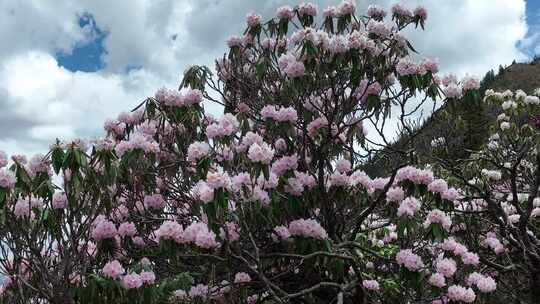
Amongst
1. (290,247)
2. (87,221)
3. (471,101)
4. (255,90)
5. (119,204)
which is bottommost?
(290,247)

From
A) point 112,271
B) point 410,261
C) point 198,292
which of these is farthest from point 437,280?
point 112,271

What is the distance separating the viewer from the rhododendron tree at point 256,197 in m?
3.84

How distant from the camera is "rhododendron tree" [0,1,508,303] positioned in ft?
12.6

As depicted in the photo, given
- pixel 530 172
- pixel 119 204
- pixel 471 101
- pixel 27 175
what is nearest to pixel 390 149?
pixel 471 101

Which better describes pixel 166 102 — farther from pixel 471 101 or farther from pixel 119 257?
pixel 471 101

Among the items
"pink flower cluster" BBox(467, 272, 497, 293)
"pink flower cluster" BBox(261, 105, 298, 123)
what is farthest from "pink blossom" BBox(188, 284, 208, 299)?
"pink flower cluster" BBox(467, 272, 497, 293)

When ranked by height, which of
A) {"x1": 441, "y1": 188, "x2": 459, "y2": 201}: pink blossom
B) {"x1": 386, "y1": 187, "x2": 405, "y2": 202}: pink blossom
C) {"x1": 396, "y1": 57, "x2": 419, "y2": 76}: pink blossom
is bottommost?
{"x1": 441, "y1": 188, "x2": 459, "y2": 201}: pink blossom

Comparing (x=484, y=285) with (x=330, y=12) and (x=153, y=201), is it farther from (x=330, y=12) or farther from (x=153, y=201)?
(x=153, y=201)

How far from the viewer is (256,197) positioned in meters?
3.84

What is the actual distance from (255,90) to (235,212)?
89.4 inches

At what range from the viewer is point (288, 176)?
4172 mm

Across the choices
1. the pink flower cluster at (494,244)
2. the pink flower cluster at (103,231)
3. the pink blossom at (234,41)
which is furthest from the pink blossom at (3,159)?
the pink flower cluster at (494,244)

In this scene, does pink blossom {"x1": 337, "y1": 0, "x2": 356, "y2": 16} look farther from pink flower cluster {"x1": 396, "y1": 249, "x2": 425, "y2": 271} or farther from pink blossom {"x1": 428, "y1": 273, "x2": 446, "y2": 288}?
pink blossom {"x1": 428, "y1": 273, "x2": 446, "y2": 288}

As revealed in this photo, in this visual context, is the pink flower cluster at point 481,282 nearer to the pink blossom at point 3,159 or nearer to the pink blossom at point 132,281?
the pink blossom at point 132,281
